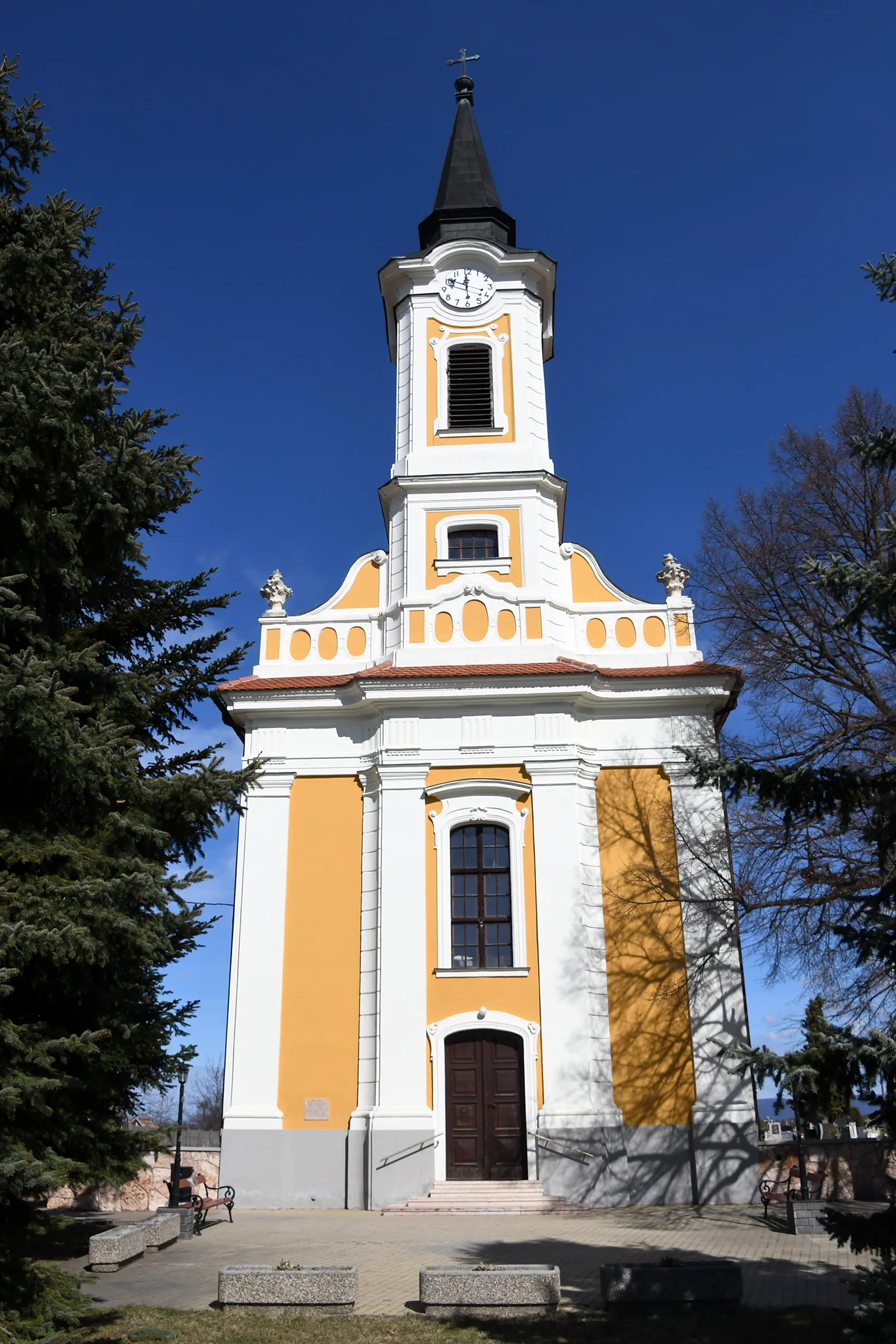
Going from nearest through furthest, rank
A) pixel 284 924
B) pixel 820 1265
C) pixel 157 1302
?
pixel 157 1302 < pixel 820 1265 < pixel 284 924

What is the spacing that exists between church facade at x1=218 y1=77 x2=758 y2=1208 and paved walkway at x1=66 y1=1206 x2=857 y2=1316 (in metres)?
1.20

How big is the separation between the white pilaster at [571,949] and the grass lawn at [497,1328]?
914 centimetres

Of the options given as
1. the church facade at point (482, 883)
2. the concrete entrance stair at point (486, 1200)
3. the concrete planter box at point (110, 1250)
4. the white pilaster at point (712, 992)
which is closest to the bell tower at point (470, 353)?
the church facade at point (482, 883)

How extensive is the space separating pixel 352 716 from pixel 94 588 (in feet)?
37.0

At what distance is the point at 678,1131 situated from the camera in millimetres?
18172

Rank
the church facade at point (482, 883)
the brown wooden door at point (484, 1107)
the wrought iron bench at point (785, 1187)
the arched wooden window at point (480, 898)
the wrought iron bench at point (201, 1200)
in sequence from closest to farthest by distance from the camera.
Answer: the wrought iron bench at point (201, 1200)
the wrought iron bench at point (785, 1187)
the brown wooden door at point (484, 1107)
the church facade at point (482, 883)
the arched wooden window at point (480, 898)

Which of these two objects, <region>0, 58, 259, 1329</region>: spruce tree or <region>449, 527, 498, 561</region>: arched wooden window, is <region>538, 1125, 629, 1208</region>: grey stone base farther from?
<region>449, 527, 498, 561</region>: arched wooden window

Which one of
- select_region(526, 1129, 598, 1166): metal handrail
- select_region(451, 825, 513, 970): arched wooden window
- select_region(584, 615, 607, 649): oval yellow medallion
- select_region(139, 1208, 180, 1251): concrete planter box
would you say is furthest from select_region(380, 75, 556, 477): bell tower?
select_region(139, 1208, 180, 1251): concrete planter box

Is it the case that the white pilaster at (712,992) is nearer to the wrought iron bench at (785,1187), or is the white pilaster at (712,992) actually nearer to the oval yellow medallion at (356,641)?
the wrought iron bench at (785,1187)

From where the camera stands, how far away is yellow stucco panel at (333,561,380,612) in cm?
2266

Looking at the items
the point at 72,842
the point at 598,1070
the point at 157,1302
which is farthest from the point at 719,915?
the point at 72,842

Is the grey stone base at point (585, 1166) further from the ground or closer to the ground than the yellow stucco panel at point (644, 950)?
closer to the ground

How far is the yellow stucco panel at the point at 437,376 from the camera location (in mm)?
24016

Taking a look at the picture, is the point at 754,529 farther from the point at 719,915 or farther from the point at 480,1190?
the point at 480,1190
